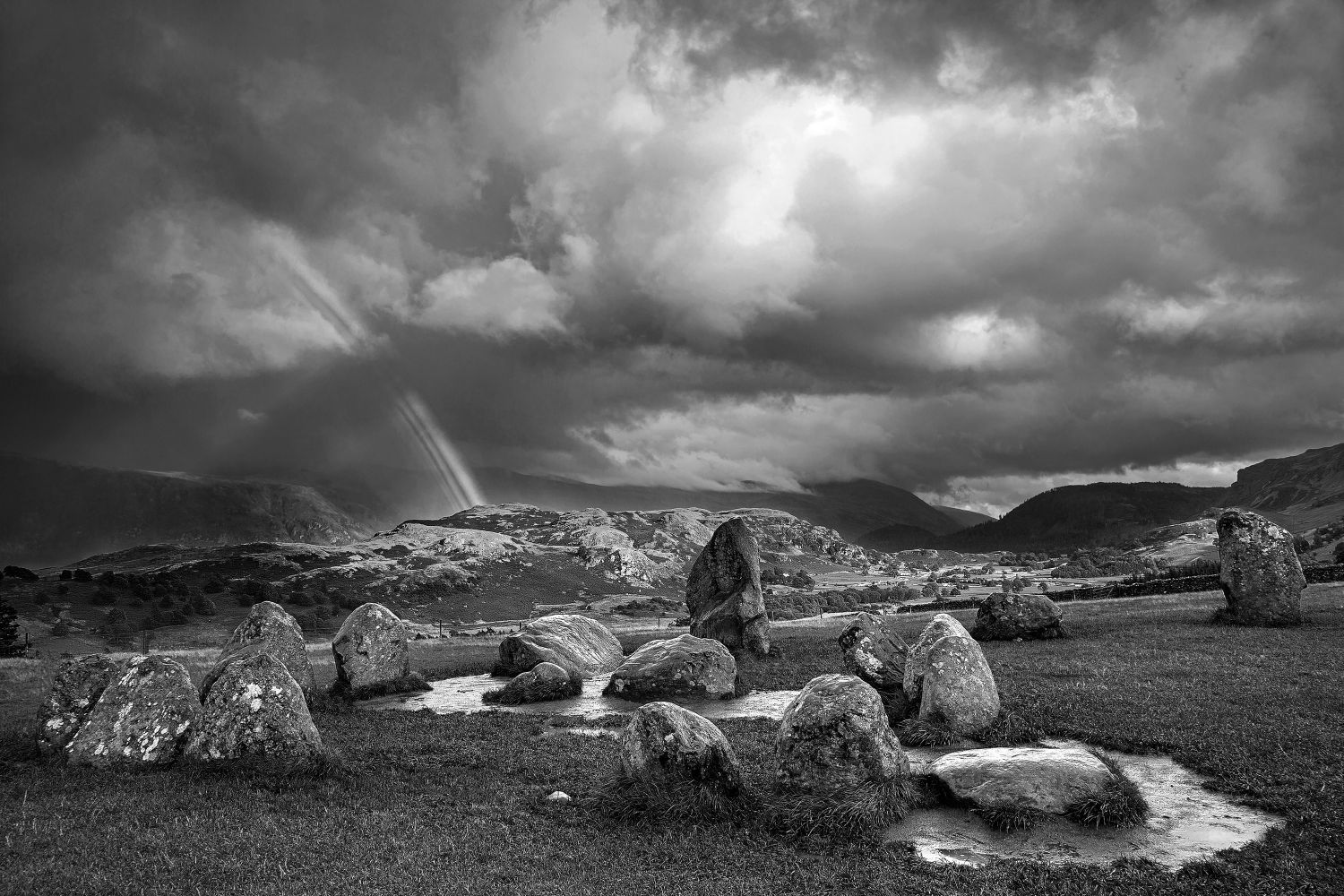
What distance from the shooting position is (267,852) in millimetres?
12844

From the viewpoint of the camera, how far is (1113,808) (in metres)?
13.7

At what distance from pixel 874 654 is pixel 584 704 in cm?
1126

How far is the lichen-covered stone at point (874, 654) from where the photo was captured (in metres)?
26.2

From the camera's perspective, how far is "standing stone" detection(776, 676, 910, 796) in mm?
14812

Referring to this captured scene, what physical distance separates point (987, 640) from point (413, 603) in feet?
387

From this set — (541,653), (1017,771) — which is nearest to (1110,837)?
(1017,771)

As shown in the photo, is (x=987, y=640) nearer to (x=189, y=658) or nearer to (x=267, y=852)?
(x=267, y=852)

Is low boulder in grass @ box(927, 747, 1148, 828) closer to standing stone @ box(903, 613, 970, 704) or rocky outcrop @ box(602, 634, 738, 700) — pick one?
standing stone @ box(903, 613, 970, 704)

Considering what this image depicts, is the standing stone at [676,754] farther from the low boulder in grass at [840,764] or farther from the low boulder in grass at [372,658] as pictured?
the low boulder in grass at [372,658]

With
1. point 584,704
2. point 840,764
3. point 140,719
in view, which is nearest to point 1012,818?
point 840,764

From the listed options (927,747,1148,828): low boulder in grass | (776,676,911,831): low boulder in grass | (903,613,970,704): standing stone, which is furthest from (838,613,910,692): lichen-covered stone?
(776,676,911,831): low boulder in grass

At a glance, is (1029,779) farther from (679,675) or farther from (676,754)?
(679,675)

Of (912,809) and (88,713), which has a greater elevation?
(88,713)

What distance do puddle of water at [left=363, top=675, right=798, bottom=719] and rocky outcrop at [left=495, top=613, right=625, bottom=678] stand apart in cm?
227
